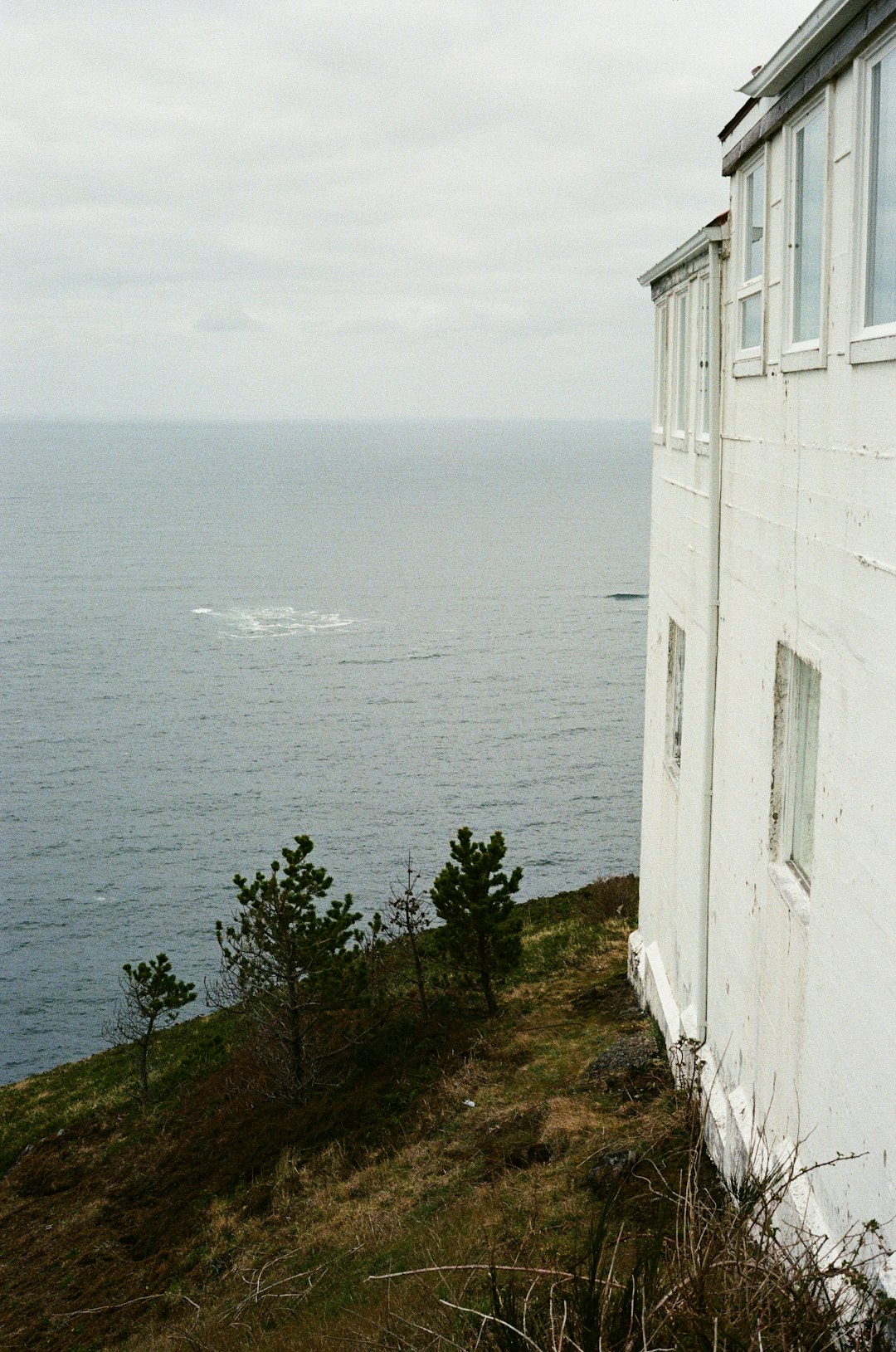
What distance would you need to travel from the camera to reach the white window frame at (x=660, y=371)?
14.1m

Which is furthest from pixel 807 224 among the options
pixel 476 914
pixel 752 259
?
pixel 476 914

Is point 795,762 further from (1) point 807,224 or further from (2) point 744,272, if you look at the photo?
(2) point 744,272

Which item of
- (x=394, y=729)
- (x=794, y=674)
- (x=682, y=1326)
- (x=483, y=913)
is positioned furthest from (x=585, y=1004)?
(x=394, y=729)

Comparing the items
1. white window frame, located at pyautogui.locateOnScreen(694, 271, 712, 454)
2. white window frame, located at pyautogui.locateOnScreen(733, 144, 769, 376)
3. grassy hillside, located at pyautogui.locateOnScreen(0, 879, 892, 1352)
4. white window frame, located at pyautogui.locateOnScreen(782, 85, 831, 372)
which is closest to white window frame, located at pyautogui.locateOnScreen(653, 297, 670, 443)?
white window frame, located at pyautogui.locateOnScreen(694, 271, 712, 454)

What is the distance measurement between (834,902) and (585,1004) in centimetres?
1279

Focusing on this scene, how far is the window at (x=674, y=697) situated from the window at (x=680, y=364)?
2.20 meters

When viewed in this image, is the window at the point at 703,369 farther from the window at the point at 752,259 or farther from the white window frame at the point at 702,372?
the window at the point at 752,259

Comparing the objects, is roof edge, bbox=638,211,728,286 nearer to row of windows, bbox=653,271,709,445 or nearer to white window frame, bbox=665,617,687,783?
row of windows, bbox=653,271,709,445

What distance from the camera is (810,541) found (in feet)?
24.4

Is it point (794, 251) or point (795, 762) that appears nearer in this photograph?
point (794, 251)

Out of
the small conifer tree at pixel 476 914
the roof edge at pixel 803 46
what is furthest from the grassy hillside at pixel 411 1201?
the roof edge at pixel 803 46

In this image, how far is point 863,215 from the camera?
20.3 feet

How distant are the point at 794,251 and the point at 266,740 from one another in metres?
54.2

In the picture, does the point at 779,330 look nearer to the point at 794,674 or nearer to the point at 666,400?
the point at 794,674
